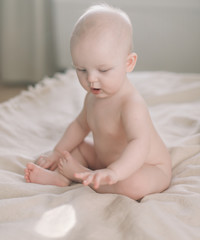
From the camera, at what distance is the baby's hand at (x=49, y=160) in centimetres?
101

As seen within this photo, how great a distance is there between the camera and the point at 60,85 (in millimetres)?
1763

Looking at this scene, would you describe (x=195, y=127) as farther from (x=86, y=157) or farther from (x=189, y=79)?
(x=189, y=79)

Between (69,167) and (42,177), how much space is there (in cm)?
7

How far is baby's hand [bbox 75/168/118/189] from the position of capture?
2.31ft

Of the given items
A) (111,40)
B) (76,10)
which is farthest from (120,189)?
(76,10)

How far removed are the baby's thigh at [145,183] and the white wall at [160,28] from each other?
6.21 feet

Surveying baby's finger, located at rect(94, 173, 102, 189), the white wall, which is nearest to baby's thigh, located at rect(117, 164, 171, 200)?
baby's finger, located at rect(94, 173, 102, 189)

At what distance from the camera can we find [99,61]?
82 centimetres

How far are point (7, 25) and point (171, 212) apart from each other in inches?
92.5

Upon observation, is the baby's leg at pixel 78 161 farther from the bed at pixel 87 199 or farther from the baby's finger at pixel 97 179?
the baby's finger at pixel 97 179

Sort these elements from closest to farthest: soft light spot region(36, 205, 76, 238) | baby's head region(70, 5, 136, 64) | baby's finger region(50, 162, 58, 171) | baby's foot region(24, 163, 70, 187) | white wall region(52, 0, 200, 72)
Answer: soft light spot region(36, 205, 76, 238) → baby's head region(70, 5, 136, 64) → baby's foot region(24, 163, 70, 187) → baby's finger region(50, 162, 58, 171) → white wall region(52, 0, 200, 72)

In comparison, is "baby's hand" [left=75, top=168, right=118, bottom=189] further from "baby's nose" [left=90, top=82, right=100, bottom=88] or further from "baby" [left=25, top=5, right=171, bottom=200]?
"baby's nose" [left=90, top=82, right=100, bottom=88]

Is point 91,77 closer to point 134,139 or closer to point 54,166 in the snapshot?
point 134,139

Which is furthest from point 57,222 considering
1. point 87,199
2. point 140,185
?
point 140,185
